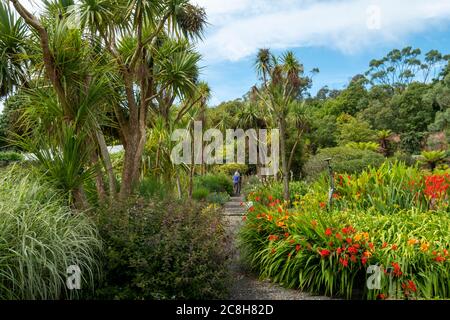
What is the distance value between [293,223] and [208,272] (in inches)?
63.6

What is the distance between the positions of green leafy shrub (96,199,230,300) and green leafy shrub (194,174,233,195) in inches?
578

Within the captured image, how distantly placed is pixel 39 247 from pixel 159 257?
3.79 ft

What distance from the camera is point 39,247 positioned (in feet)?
13.9

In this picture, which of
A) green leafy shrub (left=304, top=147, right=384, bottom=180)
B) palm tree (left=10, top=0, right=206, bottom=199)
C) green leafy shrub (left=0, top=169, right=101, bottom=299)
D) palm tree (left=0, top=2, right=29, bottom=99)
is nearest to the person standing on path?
green leafy shrub (left=304, top=147, right=384, bottom=180)

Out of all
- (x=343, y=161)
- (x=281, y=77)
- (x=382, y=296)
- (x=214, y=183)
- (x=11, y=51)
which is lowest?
(x=382, y=296)

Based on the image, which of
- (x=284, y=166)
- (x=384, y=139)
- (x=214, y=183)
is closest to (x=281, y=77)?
(x=284, y=166)

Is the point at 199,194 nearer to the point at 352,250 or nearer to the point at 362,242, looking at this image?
the point at 362,242

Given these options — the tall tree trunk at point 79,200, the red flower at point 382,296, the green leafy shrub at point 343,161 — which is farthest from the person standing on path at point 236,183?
the red flower at point 382,296

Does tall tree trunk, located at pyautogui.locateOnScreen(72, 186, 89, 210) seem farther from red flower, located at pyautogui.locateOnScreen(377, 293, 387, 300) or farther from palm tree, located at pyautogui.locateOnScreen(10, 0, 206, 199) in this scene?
red flower, located at pyautogui.locateOnScreen(377, 293, 387, 300)

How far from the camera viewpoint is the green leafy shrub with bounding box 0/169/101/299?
401 cm

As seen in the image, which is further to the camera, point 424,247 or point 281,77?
point 281,77

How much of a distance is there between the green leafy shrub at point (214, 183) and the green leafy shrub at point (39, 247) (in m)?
15.0
